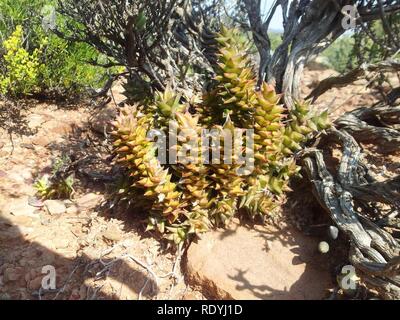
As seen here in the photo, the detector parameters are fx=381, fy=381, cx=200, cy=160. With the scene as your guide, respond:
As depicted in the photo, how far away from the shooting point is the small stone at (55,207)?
10.3 ft

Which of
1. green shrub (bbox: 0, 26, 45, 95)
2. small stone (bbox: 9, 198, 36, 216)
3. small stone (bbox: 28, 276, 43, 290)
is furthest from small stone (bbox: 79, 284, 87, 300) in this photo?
green shrub (bbox: 0, 26, 45, 95)

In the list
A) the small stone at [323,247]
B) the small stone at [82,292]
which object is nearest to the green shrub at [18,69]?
the small stone at [82,292]

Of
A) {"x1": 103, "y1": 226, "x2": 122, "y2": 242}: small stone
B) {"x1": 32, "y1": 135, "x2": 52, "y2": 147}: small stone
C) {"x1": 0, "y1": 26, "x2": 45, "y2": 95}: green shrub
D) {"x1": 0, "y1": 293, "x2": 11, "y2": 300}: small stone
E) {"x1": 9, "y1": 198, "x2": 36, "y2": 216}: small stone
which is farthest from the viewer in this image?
{"x1": 32, "y1": 135, "x2": 52, "y2": 147}: small stone

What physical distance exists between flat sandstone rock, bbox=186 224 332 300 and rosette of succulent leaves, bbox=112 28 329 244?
16 centimetres

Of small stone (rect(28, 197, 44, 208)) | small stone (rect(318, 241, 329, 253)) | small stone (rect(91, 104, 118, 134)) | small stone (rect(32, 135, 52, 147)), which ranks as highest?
small stone (rect(91, 104, 118, 134))

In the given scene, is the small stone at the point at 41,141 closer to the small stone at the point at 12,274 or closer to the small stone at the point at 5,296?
the small stone at the point at 12,274

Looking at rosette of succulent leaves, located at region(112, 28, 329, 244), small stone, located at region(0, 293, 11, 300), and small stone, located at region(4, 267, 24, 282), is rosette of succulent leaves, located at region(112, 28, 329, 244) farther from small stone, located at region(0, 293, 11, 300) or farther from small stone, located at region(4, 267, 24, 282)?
small stone, located at region(0, 293, 11, 300)

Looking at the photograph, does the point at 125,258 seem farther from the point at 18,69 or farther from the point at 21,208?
the point at 18,69

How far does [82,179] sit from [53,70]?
1.66m

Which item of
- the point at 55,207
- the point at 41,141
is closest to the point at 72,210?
the point at 55,207

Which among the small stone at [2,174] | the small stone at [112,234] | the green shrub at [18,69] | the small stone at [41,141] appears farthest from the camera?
the small stone at [41,141]

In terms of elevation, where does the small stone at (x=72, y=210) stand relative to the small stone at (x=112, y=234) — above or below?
above

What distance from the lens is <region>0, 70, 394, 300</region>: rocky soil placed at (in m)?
2.55

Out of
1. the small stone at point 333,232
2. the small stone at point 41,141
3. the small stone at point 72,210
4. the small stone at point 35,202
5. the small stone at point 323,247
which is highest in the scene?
the small stone at point 41,141
